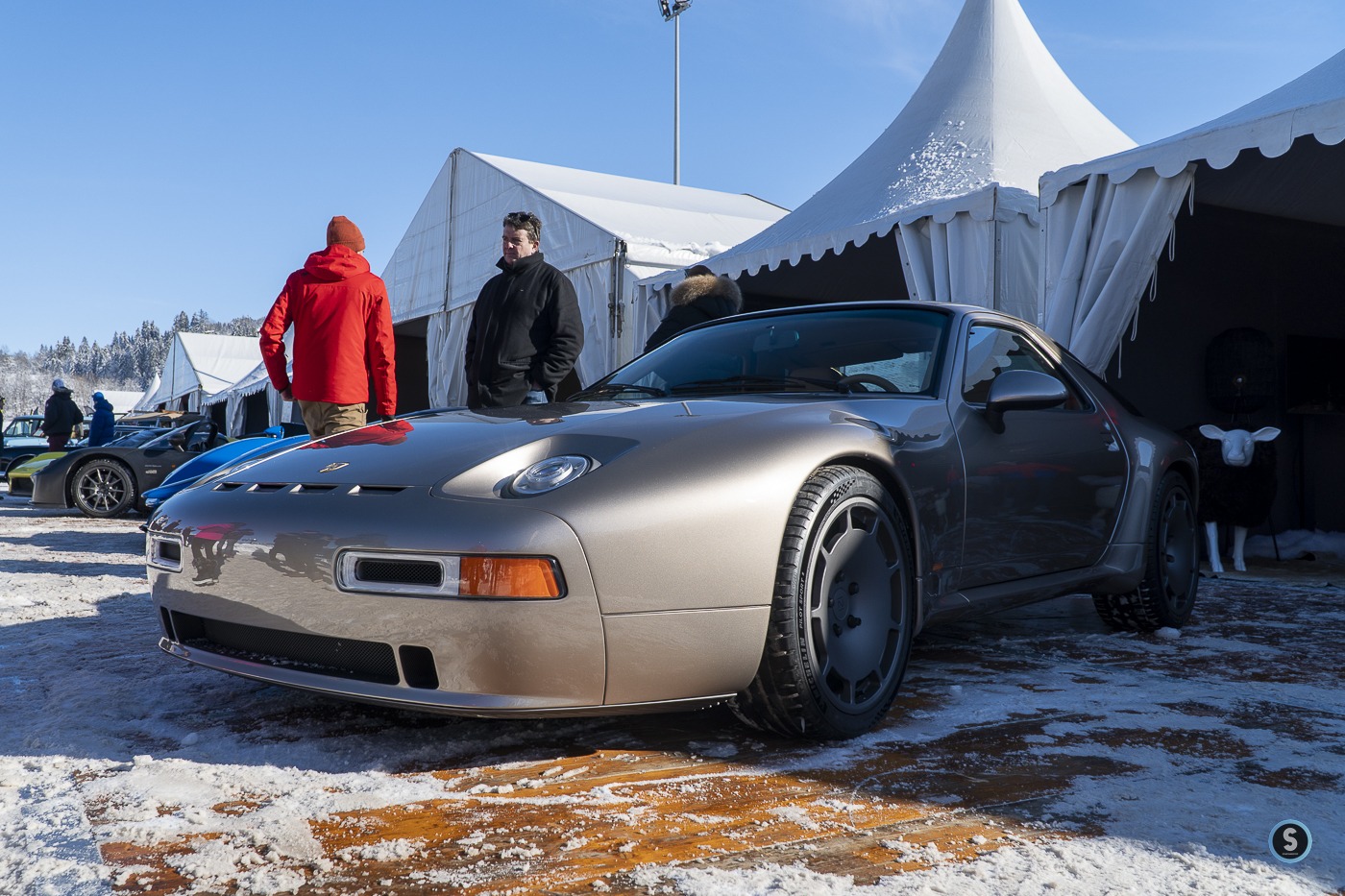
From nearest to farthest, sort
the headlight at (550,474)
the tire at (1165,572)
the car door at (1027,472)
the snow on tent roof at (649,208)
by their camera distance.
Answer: the headlight at (550,474), the car door at (1027,472), the tire at (1165,572), the snow on tent roof at (649,208)

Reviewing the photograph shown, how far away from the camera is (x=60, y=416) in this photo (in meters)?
14.9

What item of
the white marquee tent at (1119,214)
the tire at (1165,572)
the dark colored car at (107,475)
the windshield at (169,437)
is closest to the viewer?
the tire at (1165,572)

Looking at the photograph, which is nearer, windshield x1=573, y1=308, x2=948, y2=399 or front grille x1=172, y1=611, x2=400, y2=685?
front grille x1=172, y1=611, x2=400, y2=685

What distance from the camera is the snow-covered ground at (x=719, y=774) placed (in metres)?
1.60

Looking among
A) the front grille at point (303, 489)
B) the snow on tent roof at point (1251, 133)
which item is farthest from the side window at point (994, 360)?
the snow on tent roof at point (1251, 133)

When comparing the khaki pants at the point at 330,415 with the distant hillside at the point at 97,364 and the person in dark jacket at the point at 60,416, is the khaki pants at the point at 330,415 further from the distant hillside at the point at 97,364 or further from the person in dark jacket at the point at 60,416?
the distant hillside at the point at 97,364

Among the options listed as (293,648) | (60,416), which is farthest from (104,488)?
(293,648)

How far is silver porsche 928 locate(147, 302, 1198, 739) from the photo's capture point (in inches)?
76.8

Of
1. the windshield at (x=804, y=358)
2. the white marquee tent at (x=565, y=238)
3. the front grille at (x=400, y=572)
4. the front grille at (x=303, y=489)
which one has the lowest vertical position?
the front grille at (x=400, y=572)

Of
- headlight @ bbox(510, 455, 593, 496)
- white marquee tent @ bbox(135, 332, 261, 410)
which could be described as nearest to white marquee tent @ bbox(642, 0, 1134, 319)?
headlight @ bbox(510, 455, 593, 496)

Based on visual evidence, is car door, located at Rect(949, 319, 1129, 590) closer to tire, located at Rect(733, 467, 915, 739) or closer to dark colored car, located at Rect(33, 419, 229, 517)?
tire, located at Rect(733, 467, 915, 739)

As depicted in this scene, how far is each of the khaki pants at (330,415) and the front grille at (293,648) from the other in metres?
2.29

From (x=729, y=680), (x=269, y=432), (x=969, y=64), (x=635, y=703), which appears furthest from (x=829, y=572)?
(x=969, y=64)

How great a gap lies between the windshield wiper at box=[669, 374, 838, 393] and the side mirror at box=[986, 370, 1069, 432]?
0.46 meters
